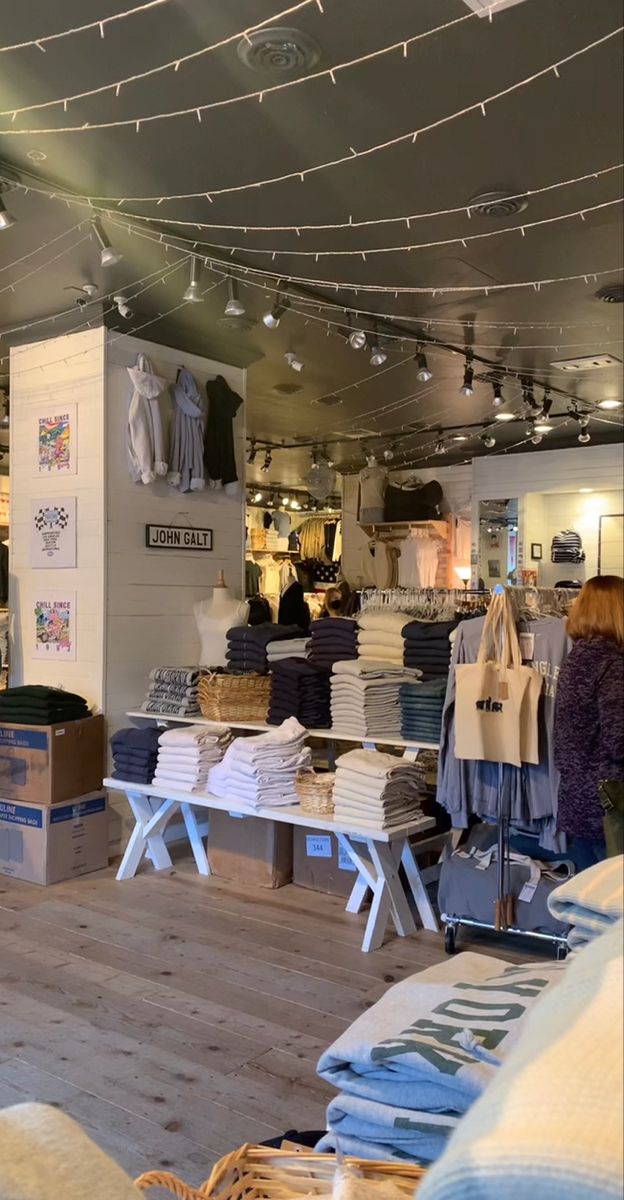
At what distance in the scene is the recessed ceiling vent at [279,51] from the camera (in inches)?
106

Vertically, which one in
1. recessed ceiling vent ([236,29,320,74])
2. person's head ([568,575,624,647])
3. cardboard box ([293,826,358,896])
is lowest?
cardboard box ([293,826,358,896])

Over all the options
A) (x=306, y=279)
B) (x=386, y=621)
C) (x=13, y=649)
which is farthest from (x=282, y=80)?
(x=13, y=649)

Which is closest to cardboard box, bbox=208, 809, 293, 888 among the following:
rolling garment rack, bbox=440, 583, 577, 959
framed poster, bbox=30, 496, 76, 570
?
rolling garment rack, bbox=440, 583, 577, 959

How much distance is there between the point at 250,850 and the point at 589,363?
3987 mm

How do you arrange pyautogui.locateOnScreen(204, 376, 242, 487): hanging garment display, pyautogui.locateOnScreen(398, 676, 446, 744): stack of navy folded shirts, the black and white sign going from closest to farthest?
pyautogui.locateOnScreen(398, 676, 446, 744): stack of navy folded shirts, the black and white sign, pyautogui.locateOnScreen(204, 376, 242, 487): hanging garment display

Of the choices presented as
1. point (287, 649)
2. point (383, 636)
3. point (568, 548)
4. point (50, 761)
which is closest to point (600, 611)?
point (383, 636)

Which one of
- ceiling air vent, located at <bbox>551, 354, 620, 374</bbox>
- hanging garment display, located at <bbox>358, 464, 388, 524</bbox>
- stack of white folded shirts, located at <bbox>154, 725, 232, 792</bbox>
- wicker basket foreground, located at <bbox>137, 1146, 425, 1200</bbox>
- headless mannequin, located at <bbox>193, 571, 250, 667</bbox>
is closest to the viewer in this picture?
wicker basket foreground, located at <bbox>137, 1146, 425, 1200</bbox>

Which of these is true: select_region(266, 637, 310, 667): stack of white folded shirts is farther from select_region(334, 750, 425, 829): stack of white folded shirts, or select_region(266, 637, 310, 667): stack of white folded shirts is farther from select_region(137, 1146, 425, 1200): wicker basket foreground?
select_region(137, 1146, 425, 1200): wicker basket foreground

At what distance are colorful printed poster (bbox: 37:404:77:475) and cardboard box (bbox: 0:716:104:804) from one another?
1516mm

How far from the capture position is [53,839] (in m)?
4.82

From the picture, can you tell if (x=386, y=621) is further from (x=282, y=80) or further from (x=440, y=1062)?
(x=440, y=1062)

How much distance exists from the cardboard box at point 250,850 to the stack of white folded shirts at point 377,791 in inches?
30.2

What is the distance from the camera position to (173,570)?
5.76 m

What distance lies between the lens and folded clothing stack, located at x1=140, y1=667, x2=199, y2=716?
5.20 m
